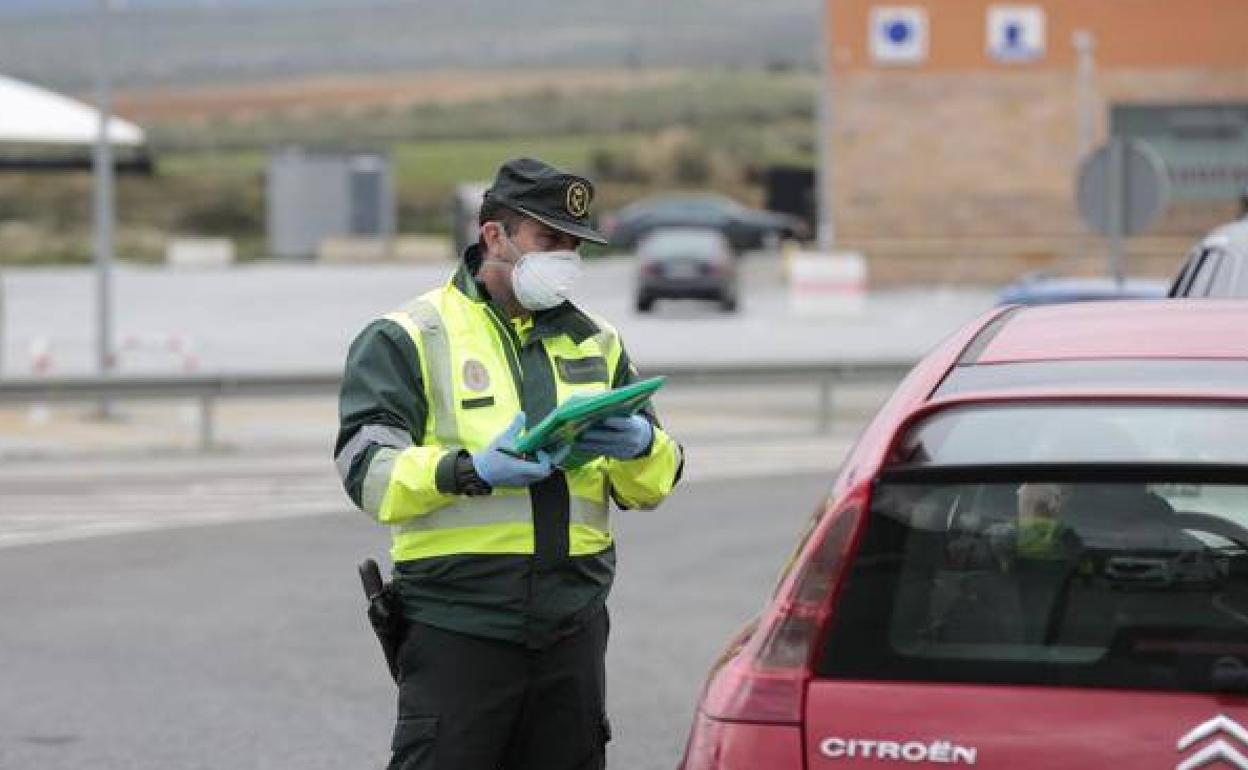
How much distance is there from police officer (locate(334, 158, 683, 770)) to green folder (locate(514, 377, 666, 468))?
54 millimetres

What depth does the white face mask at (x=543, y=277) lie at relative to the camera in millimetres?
5438

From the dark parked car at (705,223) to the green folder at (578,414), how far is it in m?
62.5

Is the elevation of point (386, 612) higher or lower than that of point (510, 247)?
lower

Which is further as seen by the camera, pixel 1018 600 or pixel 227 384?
pixel 227 384

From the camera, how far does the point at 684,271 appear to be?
43938 mm

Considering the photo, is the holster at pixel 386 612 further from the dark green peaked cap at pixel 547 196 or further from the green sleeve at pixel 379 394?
the dark green peaked cap at pixel 547 196

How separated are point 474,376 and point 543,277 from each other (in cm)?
24

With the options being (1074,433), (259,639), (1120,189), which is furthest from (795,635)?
(1120,189)

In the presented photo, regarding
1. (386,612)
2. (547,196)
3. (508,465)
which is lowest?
(386,612)

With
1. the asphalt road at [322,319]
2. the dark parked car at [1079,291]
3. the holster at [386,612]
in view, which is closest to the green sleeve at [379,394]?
the holster at [386,612]

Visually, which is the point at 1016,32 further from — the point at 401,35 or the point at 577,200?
the point at 401,35

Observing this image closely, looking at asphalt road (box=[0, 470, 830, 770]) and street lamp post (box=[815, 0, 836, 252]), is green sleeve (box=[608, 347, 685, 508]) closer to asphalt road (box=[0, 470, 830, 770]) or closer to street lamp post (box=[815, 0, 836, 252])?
asphalt road (box=[0, 470, 830, 770])

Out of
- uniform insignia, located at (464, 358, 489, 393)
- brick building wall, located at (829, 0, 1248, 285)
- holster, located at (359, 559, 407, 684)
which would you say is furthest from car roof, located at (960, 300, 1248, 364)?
brick building wall, located at (829, 0, 1248, 285)

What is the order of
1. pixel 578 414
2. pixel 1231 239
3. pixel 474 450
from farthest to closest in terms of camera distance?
1. pixel 1231 239
2. pixel 474 450
3. pixel 578 414
